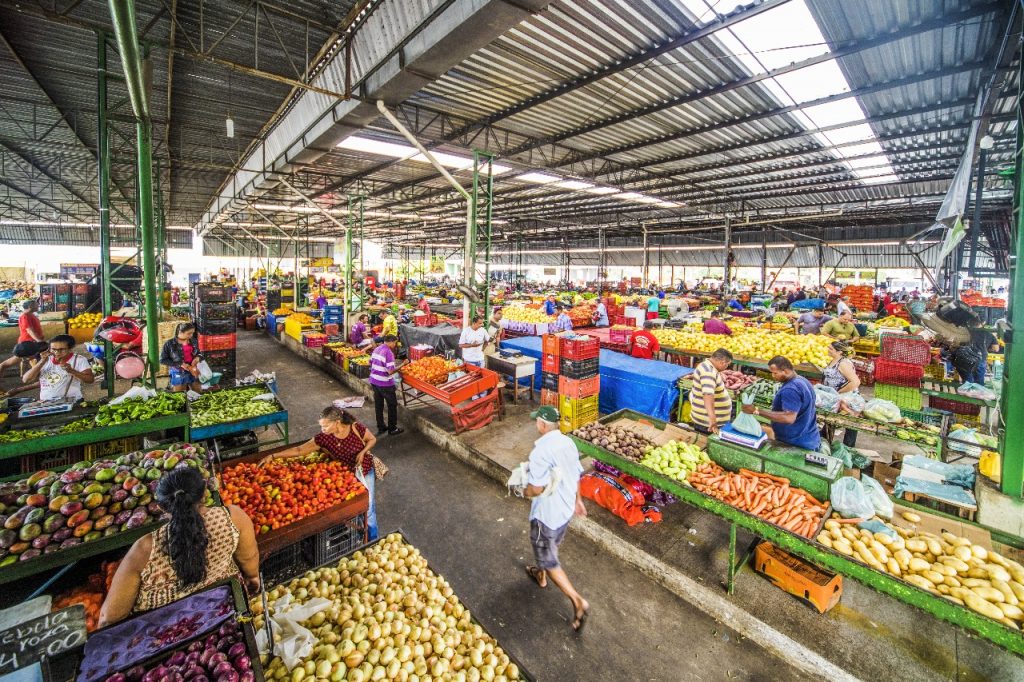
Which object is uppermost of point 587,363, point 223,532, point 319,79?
point 319,79

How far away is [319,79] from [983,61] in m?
10.0

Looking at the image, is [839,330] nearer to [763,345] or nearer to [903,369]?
[763,345]

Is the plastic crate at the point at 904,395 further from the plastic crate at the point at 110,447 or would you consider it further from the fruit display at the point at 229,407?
the plastic crate at the point at 110,447

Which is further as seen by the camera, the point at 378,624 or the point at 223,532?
the point at 223,532

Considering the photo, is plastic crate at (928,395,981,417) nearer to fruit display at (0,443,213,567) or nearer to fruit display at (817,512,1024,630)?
fruit display at (817,512,1024,630)

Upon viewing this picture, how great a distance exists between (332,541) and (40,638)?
293 centimetres

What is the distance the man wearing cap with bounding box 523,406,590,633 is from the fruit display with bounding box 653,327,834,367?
23.1ft

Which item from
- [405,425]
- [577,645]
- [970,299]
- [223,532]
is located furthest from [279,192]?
[970,299]

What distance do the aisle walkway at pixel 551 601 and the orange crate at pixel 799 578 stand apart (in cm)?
66

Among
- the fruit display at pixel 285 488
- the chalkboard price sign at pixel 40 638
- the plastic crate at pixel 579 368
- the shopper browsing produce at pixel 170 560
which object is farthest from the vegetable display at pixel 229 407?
the chalkboard price sign at pixel 40 638

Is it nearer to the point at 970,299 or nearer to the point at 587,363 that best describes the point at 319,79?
the point at 587,363

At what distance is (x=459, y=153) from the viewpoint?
10906 millimetres

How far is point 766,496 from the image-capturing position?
4.02 metres

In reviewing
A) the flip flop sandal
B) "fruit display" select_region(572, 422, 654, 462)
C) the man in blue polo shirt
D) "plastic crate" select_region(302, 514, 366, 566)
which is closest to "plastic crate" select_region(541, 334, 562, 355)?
"fruit display" select_region(572, 422, 654, 462)
